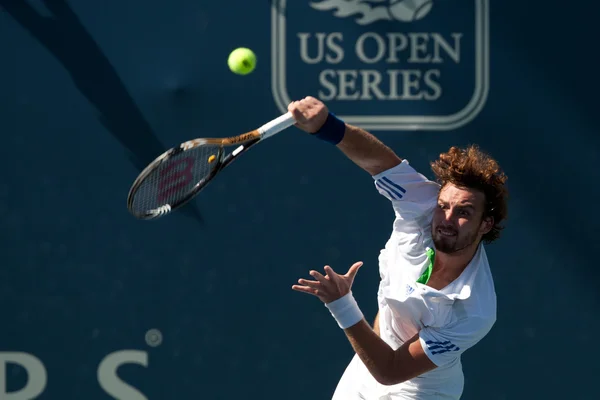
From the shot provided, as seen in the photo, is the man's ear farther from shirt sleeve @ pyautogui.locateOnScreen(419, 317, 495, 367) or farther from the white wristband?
the white wristband

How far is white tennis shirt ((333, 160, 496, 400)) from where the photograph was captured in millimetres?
3375

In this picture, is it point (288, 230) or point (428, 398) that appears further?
point (288, 230)

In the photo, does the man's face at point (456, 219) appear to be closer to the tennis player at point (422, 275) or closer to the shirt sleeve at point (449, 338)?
the tennis player at point (422, 275)

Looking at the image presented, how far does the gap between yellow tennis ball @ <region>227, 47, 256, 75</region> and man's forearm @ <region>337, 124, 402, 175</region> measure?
0.76 metres

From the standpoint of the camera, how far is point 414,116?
172 inches

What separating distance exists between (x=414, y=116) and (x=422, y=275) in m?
1.05

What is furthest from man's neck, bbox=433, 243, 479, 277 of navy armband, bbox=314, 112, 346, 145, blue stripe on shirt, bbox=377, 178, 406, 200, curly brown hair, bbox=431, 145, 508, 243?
navy armband, bbox=314, 112, 346, 145

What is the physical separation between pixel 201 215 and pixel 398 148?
814mm

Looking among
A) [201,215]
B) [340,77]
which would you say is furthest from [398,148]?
[201,215]

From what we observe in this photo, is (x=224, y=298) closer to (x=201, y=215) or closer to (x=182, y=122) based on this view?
(x=201, y=215)

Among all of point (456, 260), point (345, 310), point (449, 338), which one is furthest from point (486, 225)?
point (345, 310)

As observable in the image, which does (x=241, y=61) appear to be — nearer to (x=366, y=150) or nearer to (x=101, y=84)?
(x=101, y=84)

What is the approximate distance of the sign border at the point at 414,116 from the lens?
4.35m

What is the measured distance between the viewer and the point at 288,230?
4.38m
